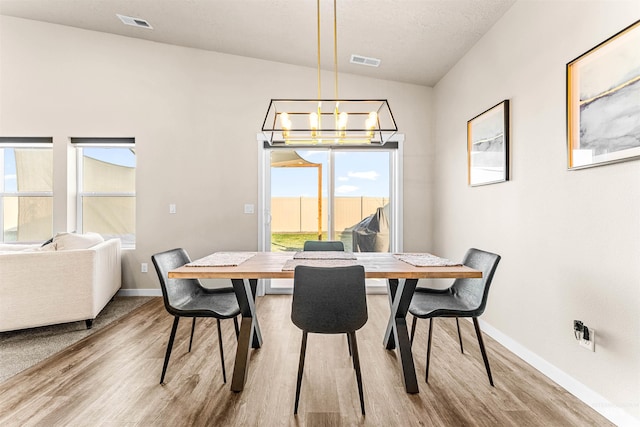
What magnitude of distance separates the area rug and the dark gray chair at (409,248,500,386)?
268 cm

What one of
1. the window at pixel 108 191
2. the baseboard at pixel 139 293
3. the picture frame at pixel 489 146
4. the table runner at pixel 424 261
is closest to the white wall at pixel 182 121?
the baseboard at pixel 139 293

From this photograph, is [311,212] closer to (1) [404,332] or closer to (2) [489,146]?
(2) [489,146]

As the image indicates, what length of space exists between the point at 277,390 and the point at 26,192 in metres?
4.32

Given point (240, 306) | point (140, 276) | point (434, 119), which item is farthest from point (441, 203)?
point (140, 276)

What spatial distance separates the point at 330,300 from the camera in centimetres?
177

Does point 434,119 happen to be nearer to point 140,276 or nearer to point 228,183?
point 228,183

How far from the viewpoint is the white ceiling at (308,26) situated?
278 centimetres

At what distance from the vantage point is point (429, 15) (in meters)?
2.77

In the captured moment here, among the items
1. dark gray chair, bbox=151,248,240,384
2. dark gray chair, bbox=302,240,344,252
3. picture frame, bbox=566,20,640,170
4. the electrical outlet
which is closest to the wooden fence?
dark gray chair, bbox=302,240,344,252

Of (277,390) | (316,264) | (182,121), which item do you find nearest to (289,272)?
(316,264)

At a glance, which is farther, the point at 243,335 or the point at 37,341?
the point at 37,341

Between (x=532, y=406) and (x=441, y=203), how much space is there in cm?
245

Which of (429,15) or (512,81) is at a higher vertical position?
(429,15)

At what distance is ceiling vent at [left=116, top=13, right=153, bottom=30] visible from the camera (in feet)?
11.8
